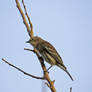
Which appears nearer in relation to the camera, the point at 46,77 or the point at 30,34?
the point at 46,77

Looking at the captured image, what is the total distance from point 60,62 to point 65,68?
218 mm

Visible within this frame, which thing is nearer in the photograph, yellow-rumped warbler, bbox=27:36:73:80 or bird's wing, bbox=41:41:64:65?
yellow-rumped warbler, bbox=27:36:73:80

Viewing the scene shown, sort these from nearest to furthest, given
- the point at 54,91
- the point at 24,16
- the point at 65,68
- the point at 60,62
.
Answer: the point at 54,91 < the point at 24,16 < the point at 65,68 < the point at 60,62

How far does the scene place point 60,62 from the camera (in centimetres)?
285

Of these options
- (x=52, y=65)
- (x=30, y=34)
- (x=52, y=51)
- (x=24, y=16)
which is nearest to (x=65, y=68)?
(x=52, y=65)

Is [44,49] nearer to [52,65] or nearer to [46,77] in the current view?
[52,65]

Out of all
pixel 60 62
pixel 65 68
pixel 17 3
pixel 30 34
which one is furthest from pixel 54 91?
pixel 60 62

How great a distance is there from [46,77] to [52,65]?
112 centimetres

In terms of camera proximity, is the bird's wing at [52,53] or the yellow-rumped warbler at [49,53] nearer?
the yellow-rumped warbler at [49,53]

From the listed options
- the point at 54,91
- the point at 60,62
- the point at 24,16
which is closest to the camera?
the point at 54,91

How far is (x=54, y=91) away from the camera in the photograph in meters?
1.42

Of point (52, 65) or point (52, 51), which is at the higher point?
point (52, 51)

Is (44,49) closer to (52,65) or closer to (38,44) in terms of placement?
(38,44)

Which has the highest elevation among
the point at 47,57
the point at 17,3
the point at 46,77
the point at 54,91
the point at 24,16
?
the point at 17,3
